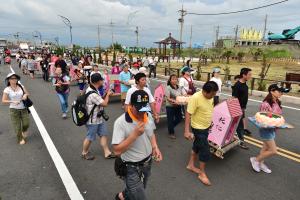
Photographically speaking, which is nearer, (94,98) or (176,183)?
(176,183)

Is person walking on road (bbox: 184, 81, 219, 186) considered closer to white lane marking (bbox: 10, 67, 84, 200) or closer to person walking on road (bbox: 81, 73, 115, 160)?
person walking on road (bbox: 81, 73, 115, 160)

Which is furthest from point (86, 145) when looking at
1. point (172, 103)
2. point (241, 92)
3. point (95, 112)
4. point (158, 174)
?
point (241, 92)

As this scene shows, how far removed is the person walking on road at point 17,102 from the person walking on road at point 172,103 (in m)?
3.49

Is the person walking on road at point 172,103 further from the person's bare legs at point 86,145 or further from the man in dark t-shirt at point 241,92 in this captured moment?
the person's bare legs at point 86,145

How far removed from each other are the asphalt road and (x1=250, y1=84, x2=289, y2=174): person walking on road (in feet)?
0.61

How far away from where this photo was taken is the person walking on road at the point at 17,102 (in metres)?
6.01

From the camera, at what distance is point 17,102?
6.11 metres

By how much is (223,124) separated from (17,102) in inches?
187

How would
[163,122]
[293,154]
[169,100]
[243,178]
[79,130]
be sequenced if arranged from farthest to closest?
[163,122] → [79,130] → [169,100] → [293,154] → [243,178]

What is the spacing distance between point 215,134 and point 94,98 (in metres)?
2.52

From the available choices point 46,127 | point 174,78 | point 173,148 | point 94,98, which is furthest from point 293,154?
point 46,127

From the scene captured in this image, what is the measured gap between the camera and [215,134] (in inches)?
205

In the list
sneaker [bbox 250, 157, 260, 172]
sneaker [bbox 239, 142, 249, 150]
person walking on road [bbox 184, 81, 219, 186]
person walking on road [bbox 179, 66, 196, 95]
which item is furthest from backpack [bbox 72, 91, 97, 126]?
sneaker [bbox 239, 142, 249, 150]

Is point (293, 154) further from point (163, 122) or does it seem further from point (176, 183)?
point (163, 122)
